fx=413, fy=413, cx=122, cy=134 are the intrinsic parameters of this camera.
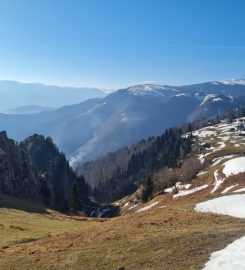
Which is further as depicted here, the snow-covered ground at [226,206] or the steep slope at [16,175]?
the steep slope at [16,175]

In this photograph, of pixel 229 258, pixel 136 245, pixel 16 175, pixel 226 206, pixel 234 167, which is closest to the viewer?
pixel 229 258

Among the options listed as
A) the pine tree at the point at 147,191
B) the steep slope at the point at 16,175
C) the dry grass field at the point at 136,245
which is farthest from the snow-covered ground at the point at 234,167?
the steep slope at the point at 16,175

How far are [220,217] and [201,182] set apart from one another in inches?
2889

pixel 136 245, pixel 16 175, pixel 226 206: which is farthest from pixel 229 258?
pixel 16 175

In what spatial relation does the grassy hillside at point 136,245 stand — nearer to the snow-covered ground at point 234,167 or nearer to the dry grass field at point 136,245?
the dry grass field at point 136,245

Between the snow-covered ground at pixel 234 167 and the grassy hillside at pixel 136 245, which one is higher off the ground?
the grassy hillside at pixel 136 245

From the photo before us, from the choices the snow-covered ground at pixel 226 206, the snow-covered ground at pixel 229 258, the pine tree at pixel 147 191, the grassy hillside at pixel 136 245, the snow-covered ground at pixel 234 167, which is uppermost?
the snow-covered ground at pixel 229 258

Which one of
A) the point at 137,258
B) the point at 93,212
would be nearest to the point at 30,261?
the point at 137,258

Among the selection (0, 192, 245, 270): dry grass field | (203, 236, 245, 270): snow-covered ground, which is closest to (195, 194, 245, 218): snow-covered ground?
(0, 192, 245, 270): dry grass field

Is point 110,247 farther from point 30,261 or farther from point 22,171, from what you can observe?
point 22,171

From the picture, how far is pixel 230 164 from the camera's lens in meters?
103

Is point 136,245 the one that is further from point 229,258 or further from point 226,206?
point 226,206

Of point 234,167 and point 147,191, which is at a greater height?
point 234,167

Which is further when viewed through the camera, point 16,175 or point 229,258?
point 16,175
